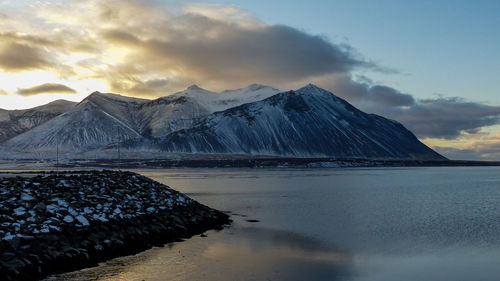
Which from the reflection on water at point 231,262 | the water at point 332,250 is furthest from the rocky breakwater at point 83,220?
the water at point 332,250

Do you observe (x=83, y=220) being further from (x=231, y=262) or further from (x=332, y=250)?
(x=332, y=250)

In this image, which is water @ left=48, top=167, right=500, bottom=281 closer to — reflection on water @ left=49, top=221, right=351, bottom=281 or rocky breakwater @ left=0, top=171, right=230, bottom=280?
reflection on water @ left=49, top=221, right=351, bottom=281

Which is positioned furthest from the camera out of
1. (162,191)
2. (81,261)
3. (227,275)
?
(162,191)

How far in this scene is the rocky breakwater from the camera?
23.0 metres

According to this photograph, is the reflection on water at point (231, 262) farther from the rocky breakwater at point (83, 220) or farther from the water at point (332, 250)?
the rocky breakwater at point (83, 220)

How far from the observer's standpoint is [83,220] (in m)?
28.5

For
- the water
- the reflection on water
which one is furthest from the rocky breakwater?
the water

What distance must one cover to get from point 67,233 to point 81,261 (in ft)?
10.2

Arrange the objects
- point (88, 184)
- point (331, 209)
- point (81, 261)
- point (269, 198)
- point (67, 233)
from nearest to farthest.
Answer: point (81, 261) → point (67, 233) → point (88, 184) → point (331, 209) → point (269, 198)

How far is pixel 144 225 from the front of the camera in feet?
108

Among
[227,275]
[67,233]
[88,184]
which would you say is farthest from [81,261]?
[88,184]

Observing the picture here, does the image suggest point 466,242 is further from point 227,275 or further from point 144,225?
point 144,225

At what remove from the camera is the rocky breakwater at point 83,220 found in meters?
23.0

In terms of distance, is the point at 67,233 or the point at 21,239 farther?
the point at 67,233
